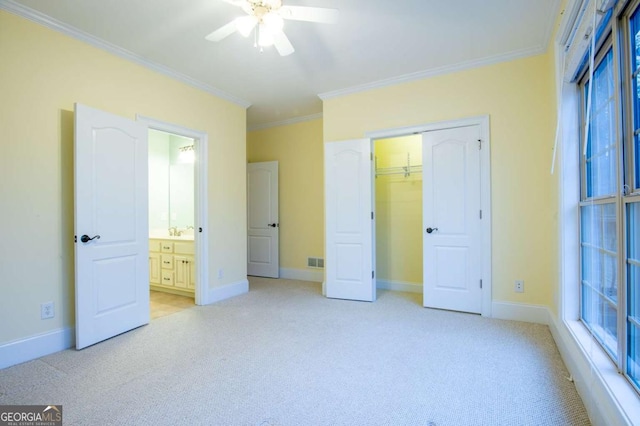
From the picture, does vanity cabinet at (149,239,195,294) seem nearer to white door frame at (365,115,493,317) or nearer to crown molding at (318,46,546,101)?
crown molding at (318,46,546,101)

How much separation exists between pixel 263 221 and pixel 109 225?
9.52 feet

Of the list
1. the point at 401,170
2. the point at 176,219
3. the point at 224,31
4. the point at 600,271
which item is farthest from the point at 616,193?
the point at 176,219

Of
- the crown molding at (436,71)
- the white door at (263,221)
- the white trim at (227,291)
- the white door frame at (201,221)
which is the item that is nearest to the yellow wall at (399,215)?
the crown molding at (436,71)

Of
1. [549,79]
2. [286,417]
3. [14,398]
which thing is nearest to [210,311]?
[14,398]

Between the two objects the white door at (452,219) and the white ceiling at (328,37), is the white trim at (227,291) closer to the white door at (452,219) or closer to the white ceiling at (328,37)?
the white door at (452,219)

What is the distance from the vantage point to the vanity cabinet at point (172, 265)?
13.6 ft

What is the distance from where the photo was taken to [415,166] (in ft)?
14.2

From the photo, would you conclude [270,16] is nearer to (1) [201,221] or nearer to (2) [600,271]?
(1) [201,221]

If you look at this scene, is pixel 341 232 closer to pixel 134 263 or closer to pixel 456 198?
pixel 456 198

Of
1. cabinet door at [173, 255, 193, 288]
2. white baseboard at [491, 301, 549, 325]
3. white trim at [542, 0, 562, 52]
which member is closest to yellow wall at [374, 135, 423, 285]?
white baseboard at [491, 301, 549, 325]

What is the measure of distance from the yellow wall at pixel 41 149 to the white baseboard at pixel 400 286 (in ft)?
11.8

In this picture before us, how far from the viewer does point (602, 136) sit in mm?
1905

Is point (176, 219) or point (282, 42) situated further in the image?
point (176, 219)

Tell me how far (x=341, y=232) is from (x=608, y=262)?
2.65 metres
